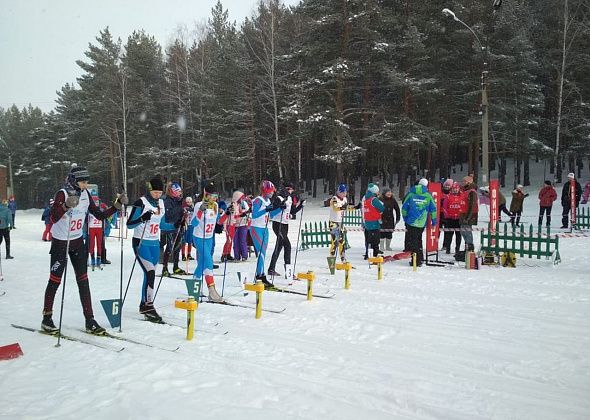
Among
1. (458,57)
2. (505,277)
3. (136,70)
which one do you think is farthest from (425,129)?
(136,70)

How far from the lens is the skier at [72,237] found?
224 inches

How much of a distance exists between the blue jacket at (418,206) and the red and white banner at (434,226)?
26.6 inches

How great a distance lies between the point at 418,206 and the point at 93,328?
8161 millimetres

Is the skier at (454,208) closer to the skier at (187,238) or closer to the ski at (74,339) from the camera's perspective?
the skier at (187,238)

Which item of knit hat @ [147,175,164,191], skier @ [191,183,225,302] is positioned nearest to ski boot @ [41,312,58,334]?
knit hat @ [147,175,164,191]

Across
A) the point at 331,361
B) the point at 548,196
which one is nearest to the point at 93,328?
the point at 331,361

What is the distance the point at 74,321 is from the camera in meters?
6.52

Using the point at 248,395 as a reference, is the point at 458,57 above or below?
above

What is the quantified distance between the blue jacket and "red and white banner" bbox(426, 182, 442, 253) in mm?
676

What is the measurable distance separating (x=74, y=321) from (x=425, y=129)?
25.7 m

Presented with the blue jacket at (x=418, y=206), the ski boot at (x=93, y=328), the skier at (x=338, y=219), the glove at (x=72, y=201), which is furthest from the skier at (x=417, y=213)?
the glove at (x=72, y=201)

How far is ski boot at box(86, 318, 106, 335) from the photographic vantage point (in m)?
5.83

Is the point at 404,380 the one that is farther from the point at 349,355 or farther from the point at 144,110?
the point at 144,110

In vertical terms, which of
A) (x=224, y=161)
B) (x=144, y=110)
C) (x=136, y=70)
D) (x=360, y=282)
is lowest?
(x=360, y=282)
